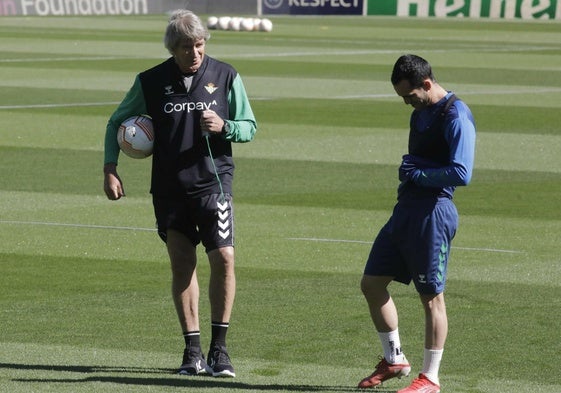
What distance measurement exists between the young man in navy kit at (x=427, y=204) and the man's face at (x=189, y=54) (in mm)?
1205

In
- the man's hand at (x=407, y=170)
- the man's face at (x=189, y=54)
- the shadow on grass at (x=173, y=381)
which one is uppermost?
the man's face at (x=189, y=54)

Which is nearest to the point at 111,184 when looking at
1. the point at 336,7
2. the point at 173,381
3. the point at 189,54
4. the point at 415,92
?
the point at 189,54

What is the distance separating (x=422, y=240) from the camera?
7.75 meters

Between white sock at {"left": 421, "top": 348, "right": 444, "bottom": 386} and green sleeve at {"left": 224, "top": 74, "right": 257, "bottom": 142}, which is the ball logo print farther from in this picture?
white sock at {"left": 421, "top": 348, "right": 444, "bottom": 386}

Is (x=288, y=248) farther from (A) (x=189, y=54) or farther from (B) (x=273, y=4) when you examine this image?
(B) (x=273, y=4)

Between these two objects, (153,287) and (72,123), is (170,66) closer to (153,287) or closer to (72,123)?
(153,287)

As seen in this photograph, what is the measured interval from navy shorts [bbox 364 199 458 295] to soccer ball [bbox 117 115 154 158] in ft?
4.96

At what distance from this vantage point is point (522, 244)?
12.8m

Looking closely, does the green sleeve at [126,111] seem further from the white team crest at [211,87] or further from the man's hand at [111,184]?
the white team crest at [211,87]

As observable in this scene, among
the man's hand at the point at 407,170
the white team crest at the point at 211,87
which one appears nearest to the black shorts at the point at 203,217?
the white team crest at the point at 211,87

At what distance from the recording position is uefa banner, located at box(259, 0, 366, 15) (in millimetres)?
60000

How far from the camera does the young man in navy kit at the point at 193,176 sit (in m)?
8.39

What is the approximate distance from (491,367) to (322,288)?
256 cm

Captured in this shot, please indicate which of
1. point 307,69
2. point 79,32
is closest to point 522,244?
point 307,69
